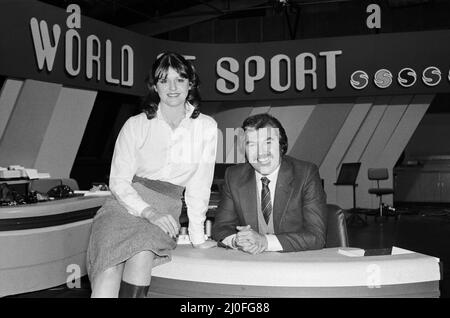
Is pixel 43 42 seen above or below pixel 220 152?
above

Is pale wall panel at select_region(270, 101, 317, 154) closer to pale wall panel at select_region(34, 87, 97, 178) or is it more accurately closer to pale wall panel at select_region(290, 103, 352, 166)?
pale wall panel at select_region(290, 103, 352, 166)

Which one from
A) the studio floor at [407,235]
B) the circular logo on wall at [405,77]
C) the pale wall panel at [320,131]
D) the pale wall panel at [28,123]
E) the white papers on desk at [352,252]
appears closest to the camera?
the white papers on desk at [352,252]

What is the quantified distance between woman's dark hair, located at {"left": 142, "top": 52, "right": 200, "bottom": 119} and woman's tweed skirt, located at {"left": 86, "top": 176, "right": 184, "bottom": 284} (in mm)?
247

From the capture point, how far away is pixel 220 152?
8609 millimetres

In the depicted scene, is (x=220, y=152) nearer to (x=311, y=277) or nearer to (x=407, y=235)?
(x=407, y=235)

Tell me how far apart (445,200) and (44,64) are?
9.06 metres

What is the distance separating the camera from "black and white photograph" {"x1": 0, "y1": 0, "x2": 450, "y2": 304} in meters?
1.23


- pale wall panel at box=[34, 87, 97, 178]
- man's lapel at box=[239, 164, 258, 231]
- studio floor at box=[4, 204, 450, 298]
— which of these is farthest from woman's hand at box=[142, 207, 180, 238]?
pale wall panel at box=[34, 87, 97, 178]

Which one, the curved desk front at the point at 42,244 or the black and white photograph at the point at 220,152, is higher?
the black and white photograph at the point at 220,152

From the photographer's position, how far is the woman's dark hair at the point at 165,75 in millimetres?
1515

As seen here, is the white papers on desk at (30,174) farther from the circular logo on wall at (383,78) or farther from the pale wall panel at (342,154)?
the pale wall panel at (342,154)

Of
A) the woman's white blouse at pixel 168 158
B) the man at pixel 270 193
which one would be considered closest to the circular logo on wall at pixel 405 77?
the man at pixel 270 193

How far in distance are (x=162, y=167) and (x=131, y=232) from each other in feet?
0.91

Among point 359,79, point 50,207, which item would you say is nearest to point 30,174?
point 50,207
